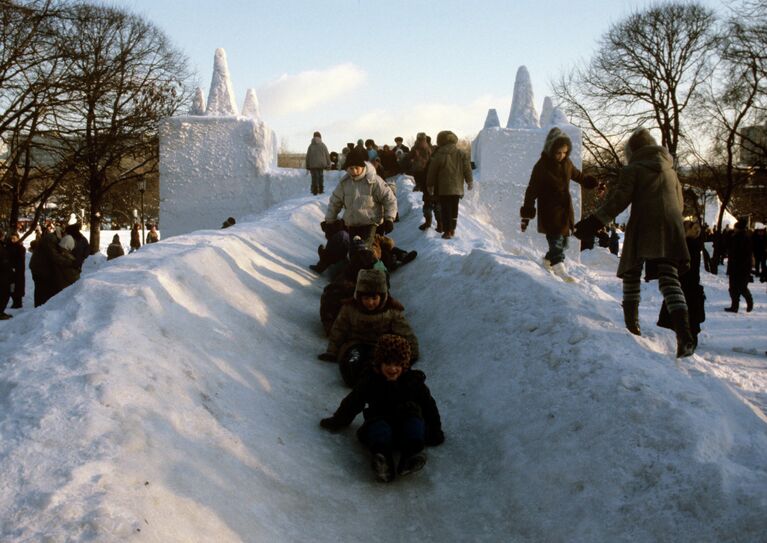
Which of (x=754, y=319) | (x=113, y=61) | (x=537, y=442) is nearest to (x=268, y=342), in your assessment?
(x=537, y=442)

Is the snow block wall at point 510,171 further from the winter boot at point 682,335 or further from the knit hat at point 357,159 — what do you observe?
the winter boot at point 682,335

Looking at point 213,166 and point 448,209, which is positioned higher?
point 213,166

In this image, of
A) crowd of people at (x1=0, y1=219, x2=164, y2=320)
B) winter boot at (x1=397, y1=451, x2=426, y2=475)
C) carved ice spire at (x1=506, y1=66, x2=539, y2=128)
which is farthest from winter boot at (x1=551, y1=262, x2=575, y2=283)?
carved ice spire at (x1=506, y1=66, x2=539, y2=128)

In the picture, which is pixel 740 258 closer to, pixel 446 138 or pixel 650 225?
pixel 446 138

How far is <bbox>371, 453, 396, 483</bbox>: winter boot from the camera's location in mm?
4566

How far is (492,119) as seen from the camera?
21031mm

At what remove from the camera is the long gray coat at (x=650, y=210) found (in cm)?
582

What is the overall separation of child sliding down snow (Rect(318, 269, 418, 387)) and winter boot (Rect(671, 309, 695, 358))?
7.00 feet

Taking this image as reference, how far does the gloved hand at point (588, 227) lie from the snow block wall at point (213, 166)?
1526 centimetres

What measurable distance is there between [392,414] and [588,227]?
2373mm

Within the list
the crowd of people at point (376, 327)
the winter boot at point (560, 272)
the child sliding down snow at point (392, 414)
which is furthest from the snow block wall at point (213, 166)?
the child sliding down snow at point (392, 414)

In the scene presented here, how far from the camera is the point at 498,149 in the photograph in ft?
67.4

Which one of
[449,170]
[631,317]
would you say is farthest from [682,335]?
[449,170]

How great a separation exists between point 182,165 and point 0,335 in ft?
52.0
